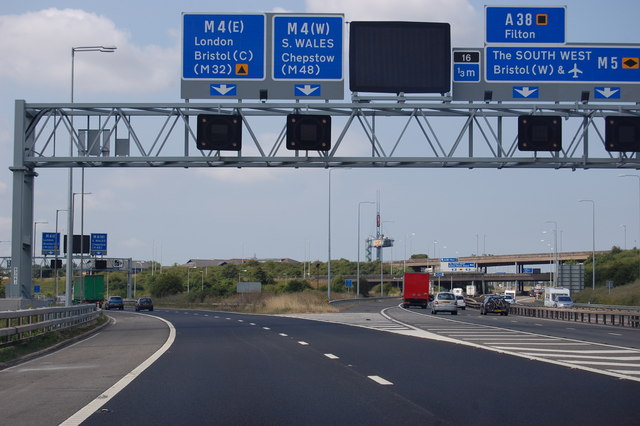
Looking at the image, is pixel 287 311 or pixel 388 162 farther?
pixel 287 311

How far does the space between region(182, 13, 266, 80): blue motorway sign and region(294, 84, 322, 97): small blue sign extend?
1.42 meters

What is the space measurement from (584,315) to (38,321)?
44782 mm

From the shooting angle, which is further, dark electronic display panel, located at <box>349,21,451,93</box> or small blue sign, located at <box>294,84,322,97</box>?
small blue sign, located at <box>294,84,322,97</box>

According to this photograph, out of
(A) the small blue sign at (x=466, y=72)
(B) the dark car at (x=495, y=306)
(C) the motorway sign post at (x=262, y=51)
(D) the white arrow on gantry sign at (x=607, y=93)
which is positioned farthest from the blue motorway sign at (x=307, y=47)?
(B) the dark car at (x=495, y=306)

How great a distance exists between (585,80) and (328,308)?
40.7 m

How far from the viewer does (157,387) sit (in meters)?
14.7

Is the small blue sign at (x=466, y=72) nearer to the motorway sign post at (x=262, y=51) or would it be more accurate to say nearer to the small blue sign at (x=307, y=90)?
the motorway sign post at (x=262, y=51)

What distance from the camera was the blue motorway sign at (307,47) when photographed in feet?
97.5

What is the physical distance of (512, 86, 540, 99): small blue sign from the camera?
3094 cm

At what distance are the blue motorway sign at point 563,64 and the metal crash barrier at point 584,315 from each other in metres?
18.9

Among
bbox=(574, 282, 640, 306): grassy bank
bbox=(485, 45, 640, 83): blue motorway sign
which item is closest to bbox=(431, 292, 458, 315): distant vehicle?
bbox=(574, 282, 640, 306): grassy bank

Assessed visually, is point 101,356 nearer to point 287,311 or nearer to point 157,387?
point 157,387

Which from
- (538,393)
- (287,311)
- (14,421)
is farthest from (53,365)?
(287,311)

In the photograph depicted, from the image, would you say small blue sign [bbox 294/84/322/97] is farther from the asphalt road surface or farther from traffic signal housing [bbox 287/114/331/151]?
the asphalt road surface
